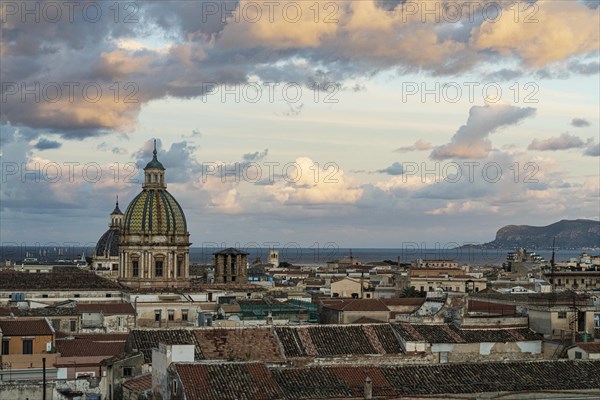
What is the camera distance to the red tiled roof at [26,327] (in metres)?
50.3

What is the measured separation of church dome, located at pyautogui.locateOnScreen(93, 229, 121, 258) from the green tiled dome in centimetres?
3079

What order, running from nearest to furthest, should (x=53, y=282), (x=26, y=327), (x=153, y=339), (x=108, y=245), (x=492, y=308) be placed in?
(x=153, y=339) < (x=26, y=327) < (x=492, y=308) < (x=53, y=282) < (x=108, y=245)

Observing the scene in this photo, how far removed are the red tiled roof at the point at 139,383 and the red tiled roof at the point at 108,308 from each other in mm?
30973

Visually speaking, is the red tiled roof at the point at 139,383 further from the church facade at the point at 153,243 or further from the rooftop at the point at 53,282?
the church facade at the point at 153,243

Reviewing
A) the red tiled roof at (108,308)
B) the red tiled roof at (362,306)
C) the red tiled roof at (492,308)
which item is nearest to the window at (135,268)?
the red tiled roof at (108,308)

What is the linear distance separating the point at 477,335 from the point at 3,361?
20.8 m

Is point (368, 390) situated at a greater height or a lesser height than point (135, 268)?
lesser

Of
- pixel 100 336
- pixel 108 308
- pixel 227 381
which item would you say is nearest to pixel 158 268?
pixel 108 308

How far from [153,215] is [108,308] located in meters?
14.7

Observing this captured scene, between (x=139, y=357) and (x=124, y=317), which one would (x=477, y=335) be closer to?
(x=139, y=357)

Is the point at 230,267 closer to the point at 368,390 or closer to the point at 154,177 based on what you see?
the point at 154,177

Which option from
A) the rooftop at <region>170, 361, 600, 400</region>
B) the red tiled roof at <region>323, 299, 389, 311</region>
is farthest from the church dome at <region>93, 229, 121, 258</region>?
the rooftop at <region>170, 361, 600, 400</region>

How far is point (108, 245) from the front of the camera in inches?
4599

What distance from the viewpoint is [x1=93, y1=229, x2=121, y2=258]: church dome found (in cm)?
11656
